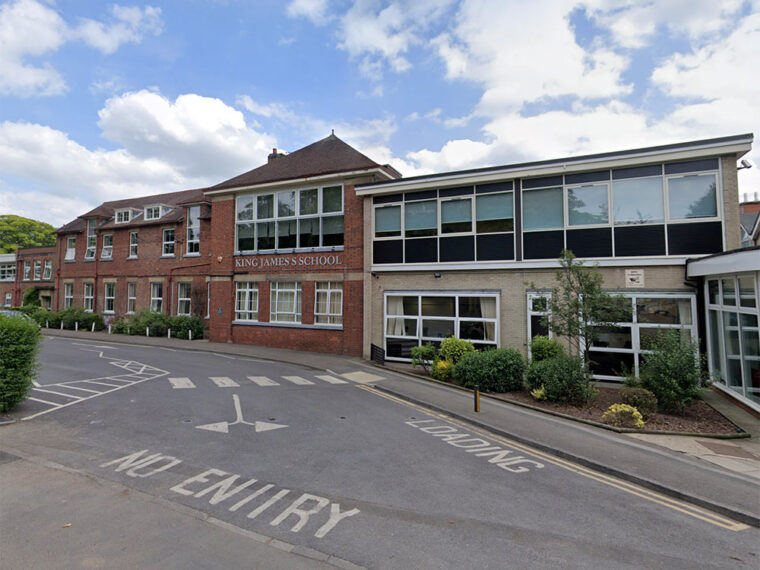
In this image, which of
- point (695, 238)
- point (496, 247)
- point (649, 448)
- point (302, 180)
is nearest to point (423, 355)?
point (496, 247)

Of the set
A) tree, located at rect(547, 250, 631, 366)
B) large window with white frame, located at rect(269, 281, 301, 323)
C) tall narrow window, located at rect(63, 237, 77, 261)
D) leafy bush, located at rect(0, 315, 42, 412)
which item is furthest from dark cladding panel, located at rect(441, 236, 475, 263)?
tall narrow window, located at rect(63, 237, 77, 261)

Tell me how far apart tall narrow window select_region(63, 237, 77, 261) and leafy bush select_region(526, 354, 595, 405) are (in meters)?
36.8

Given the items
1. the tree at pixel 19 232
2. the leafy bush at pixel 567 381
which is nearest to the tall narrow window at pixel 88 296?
the tree at pixel 19 232

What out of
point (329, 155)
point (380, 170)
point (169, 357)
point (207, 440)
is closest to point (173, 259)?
point (169, 357)

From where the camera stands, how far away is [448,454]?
23.3 feet

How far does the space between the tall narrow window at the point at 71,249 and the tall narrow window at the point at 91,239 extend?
1.70 metres

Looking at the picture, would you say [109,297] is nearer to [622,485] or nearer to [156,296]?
[156,296]

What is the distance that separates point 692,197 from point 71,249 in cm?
4057

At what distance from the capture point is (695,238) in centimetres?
1256

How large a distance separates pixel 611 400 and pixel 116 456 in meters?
11.3

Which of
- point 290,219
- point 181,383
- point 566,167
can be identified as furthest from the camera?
point 290,219

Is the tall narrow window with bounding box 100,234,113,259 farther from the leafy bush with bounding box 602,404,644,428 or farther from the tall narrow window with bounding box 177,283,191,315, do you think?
the leafy bush with bounding box 602,404,644,428

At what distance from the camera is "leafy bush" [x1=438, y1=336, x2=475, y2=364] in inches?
546

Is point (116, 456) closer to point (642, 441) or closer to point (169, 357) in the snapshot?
point (642, 441)
